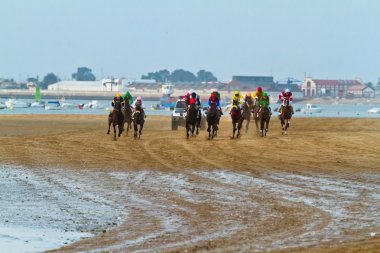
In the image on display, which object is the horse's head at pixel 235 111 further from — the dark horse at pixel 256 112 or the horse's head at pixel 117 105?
the horse's head at pixel 117 105

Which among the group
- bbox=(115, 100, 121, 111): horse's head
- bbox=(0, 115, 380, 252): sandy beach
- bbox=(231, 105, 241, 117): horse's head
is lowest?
bbox=(0, 115, 380, 252): sandy beach

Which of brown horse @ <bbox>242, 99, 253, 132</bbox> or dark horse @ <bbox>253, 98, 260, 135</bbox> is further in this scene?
brown horse @ <bbox>242, 99, 253, 132</bbox>

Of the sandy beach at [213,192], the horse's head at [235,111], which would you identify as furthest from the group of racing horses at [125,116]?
the horse's head at [235,111]

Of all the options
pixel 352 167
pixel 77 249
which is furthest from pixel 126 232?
pixel 352 167

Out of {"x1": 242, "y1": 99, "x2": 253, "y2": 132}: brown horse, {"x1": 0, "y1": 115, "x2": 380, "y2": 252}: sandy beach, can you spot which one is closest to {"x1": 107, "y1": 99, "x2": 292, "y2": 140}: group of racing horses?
{"x1": 242, "y1": 99, "x2": 253, "y2": 132}: brown horse

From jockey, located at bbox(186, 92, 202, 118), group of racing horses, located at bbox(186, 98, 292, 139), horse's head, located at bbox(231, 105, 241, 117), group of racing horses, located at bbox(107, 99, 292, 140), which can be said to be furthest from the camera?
horse's head, located at bbox(231, 105, 241, 117)

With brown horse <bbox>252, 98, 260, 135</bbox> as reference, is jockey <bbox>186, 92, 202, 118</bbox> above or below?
above

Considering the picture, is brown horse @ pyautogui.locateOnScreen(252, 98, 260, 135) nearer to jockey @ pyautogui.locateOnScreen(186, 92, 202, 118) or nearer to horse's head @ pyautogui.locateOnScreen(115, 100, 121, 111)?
jockey @ pyautogui.locateOnScreen(186, 92, 202, 118)

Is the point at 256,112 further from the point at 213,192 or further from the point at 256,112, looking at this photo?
the point at 213,192

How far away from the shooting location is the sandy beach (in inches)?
523

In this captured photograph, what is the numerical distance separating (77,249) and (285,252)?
255cm

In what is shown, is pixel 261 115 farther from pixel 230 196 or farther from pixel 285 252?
pixel 285 252

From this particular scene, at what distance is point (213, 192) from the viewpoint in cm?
1955

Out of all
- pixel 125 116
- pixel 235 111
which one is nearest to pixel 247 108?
pixel 235 111
